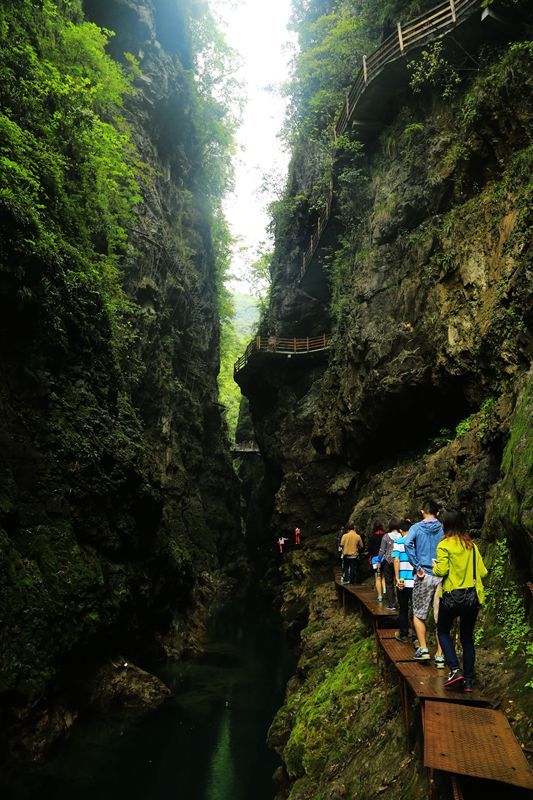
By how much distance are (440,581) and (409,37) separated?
15.5m

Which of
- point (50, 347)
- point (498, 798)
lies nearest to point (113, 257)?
point (50, 347)

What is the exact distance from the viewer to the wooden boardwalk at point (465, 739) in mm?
2604

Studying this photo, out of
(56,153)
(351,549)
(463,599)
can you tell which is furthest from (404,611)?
(56,153)

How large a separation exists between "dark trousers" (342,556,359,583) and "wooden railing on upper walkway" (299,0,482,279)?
543 inches

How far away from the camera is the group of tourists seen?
13.4 ft

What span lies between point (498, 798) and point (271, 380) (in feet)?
80.8

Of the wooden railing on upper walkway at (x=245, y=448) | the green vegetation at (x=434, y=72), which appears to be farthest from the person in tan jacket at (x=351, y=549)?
the wooden railing on upper walkway at (x=245, y=448)

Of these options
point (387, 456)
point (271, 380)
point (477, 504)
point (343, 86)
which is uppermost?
point (343, 86)

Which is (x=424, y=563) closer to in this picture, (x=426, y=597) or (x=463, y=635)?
(x=426, y=597)

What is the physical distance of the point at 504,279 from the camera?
909 cm

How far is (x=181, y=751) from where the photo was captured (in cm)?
894

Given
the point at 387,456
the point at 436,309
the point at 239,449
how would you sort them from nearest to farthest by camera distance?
the point at 436,309, the point at 387,456, the point at 239,449

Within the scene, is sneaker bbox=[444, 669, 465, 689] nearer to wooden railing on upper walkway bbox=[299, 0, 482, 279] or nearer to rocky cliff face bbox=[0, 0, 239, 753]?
rocky cliff face bbox=[0, 0, 239, 753]

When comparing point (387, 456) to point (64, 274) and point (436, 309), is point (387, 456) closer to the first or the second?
point (436, 309)
